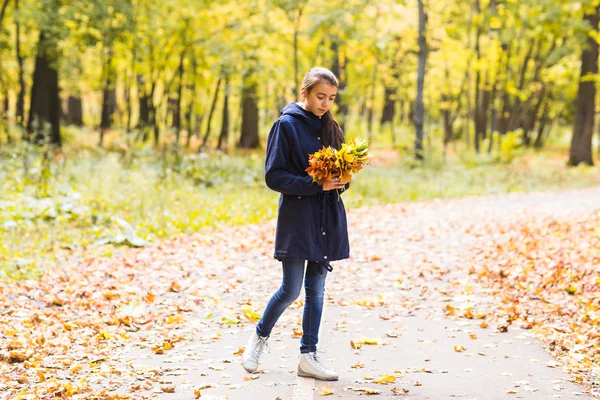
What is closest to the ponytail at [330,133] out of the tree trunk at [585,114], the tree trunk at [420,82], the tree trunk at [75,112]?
the tree trunk at [420,82]

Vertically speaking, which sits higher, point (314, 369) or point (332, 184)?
point (332, 184)

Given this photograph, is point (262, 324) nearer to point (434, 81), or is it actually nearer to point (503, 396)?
point (503, 396)

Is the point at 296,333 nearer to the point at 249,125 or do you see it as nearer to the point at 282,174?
the point at 282,174

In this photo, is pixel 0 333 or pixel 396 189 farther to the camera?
pixel 396 189

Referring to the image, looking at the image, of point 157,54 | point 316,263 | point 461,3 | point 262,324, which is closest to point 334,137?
point 316,263

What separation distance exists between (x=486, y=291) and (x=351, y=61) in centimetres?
2469

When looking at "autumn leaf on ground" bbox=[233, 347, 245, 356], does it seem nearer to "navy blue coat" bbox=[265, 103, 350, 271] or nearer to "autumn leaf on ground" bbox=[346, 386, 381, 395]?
"autumn leaf on ground" bbox=[346, 386, 381, 395]

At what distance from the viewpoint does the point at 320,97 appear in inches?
190

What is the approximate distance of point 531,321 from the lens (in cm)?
683

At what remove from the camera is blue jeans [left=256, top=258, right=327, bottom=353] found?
16.4ft

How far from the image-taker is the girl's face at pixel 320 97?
478 centimetres

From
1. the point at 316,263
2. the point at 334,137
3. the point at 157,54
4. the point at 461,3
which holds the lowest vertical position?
the point at 316,263

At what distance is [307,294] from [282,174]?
984 millimetres

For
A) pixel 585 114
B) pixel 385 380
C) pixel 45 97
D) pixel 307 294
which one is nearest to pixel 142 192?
pixel 45 97
